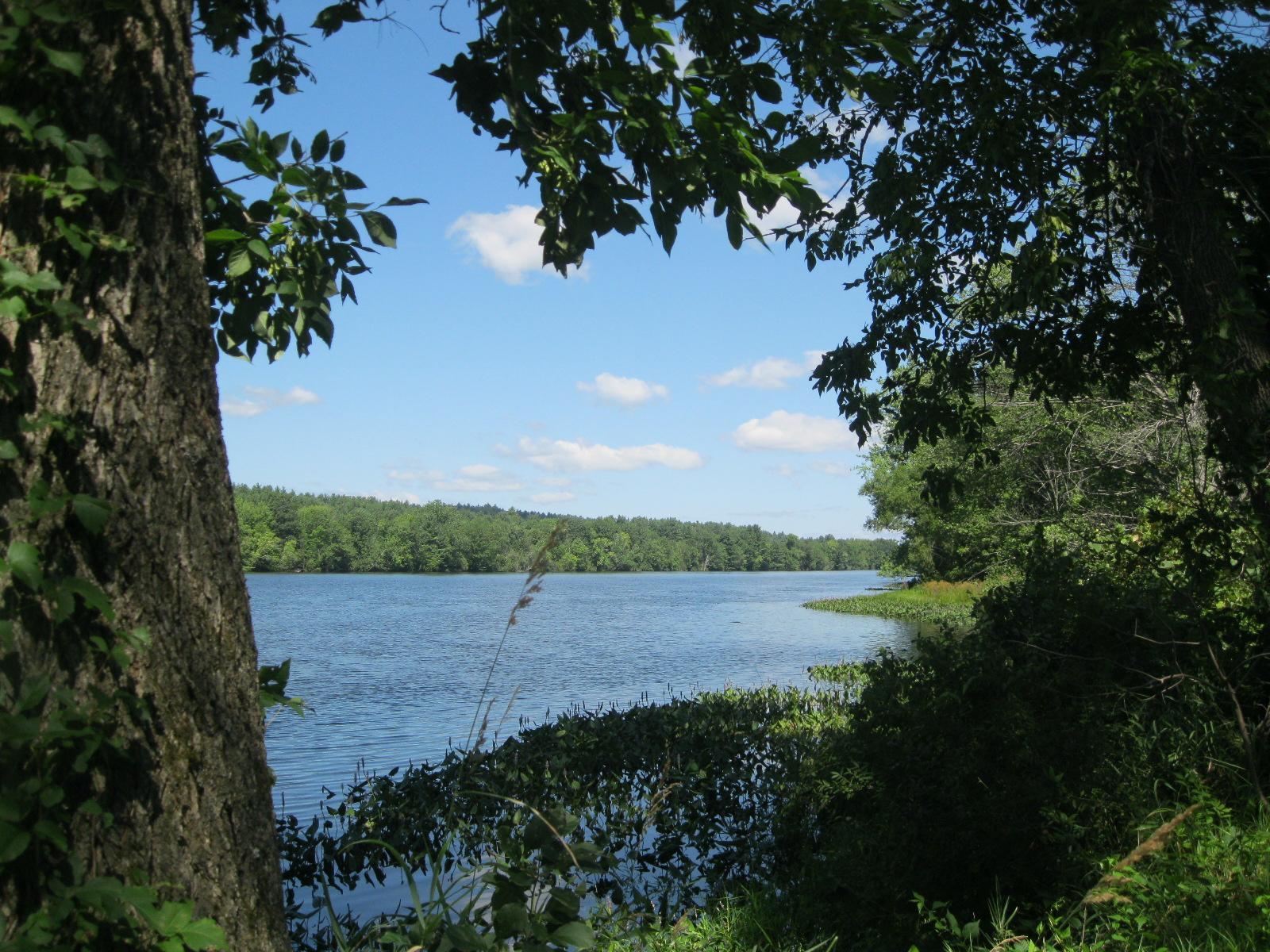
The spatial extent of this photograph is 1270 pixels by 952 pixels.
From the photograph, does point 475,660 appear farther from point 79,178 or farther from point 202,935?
point 79,178

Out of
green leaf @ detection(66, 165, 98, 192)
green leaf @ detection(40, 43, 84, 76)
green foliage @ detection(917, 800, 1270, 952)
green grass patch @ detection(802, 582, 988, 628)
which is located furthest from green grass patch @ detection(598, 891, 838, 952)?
green grass patch @ detection(802, 582, 988, 628)

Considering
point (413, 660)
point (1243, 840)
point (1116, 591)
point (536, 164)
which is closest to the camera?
point (536, 164)

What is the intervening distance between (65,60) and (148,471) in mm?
844

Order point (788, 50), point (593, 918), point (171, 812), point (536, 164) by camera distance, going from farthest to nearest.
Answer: point (593, 918) < point (788, 50) < point (536, 164) < point (171, 812)

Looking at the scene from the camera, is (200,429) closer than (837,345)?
Yes

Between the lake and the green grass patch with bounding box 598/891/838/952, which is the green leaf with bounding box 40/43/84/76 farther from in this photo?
the green grass patch with bounding box 598/891/838/952

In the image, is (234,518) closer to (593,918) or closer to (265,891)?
(265,891)

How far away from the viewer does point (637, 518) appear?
150 metres

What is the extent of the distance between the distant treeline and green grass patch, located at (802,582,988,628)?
12.8m

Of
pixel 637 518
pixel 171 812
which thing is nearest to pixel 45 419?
pixel 171 812

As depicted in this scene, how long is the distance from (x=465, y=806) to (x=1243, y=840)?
507 centimetres

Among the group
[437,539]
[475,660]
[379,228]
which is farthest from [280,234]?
[437,539]

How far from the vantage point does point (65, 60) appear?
1.95m

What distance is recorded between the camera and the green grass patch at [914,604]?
3725 centimetres
